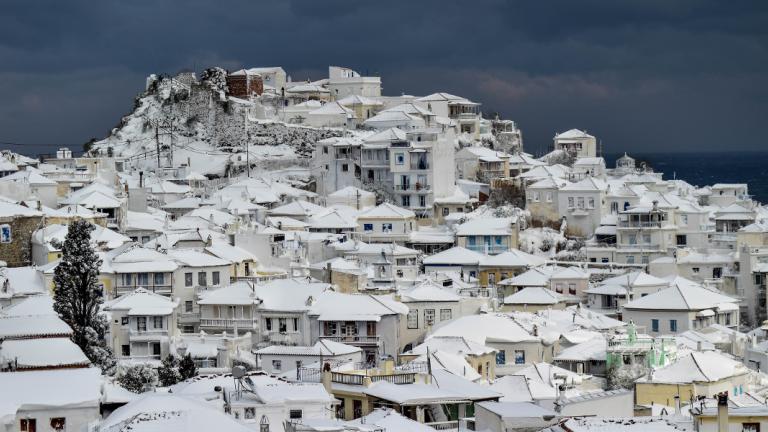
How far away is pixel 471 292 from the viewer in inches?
2825

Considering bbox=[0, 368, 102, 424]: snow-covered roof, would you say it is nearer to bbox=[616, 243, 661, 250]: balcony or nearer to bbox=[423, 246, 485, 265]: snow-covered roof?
bbox=[423, 246, 485, 265]: snow-covered roof

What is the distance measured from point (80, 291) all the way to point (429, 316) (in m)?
16.1

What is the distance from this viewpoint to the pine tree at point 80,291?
53219 mm

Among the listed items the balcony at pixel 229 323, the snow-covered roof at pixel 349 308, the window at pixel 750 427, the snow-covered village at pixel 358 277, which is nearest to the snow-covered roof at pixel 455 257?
the snow-covered village at pixel 358 277

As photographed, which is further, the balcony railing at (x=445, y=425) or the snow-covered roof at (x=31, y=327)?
the snow-covered roof at (x=31, y=327)

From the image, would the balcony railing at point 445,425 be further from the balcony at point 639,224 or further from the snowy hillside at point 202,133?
the snowy hillside at point 202,133

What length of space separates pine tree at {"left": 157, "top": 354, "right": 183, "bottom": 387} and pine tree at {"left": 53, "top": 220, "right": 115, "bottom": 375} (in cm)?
179

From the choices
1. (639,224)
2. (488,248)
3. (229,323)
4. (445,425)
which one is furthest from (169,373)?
(639,224)

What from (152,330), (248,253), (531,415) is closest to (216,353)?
(152,330)

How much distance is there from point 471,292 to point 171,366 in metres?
22.7

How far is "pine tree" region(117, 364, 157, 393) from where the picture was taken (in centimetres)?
4978

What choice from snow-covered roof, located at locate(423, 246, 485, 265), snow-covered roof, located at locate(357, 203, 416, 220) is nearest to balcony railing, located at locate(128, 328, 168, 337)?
snow-covered roof, located at locate(423, 246, 485, 265)

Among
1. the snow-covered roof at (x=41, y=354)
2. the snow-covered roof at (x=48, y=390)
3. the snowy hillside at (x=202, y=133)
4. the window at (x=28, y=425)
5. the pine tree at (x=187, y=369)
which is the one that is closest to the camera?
the window at (x=28, y=425)

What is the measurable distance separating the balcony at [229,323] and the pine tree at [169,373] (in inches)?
312
